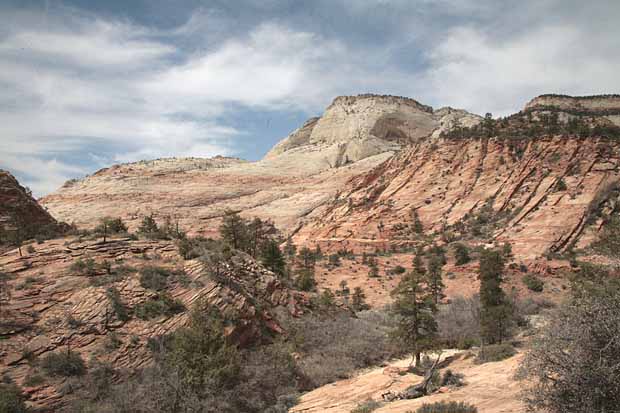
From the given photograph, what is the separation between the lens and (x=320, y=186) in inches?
2516

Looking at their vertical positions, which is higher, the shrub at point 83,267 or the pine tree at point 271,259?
the shrub at point 83,267

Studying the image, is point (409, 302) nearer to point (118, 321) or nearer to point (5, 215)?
point (118, 321)

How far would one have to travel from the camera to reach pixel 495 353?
49.6 ft

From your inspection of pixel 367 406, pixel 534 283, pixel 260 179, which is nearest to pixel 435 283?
pixel 534 283

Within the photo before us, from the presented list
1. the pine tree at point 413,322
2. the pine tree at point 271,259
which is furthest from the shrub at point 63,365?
the pine tree at point 271,259

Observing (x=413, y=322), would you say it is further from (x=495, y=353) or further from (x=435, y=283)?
(x=435, y=283)

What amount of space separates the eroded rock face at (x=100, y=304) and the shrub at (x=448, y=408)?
7.67m

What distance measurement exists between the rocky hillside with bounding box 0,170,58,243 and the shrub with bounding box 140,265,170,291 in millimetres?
6473

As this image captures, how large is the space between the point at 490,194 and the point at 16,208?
37784 millimetres

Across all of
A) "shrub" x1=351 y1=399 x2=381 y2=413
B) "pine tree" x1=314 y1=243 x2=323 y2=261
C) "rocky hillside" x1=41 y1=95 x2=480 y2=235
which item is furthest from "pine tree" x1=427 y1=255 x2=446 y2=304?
"rocky hillside" x1=41 y1=95 x2=480 y2=235

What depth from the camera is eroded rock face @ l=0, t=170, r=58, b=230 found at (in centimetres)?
1788

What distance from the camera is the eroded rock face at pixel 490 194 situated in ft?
107

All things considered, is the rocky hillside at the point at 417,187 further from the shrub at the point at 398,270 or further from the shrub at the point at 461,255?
the shrub at the point at 398,270

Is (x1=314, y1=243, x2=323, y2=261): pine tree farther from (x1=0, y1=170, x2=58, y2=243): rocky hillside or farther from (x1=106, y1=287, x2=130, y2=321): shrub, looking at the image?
(x1=106, y1=287, x2=130, y2=321): shrub
